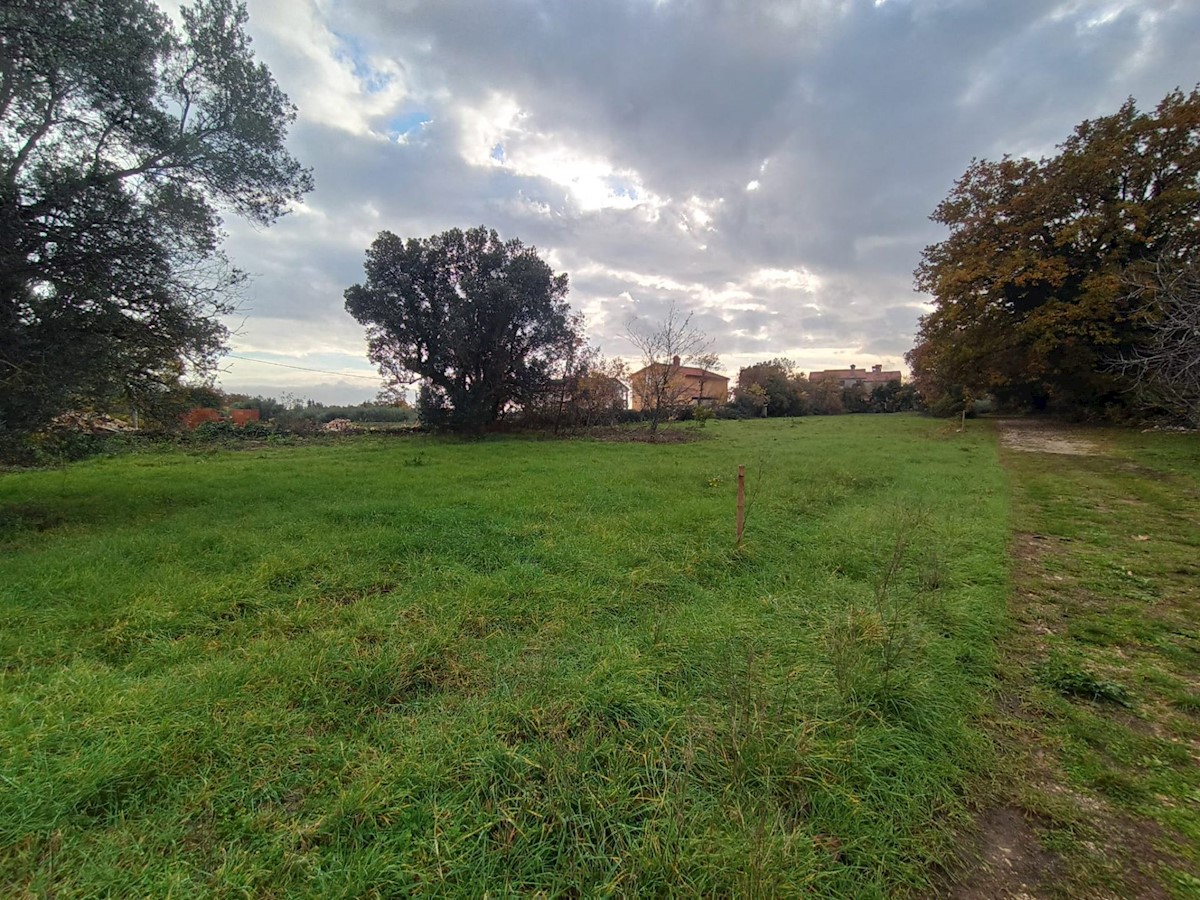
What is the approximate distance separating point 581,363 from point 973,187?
18.2 meters

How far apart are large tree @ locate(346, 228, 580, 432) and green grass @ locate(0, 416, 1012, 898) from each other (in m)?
13.2

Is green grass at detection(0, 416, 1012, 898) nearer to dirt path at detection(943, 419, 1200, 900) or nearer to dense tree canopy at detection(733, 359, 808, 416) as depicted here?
dirt path at detection(943, 419, 1200, 900)

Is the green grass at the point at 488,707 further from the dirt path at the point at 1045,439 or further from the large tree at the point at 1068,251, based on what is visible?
the large tree at the point at 1068,251

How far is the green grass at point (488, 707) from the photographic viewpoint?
5.03 ft

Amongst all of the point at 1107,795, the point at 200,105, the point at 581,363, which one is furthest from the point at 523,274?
the point at 1107,795

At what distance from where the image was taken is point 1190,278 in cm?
773

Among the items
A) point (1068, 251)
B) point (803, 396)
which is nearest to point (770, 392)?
point (803, 396)

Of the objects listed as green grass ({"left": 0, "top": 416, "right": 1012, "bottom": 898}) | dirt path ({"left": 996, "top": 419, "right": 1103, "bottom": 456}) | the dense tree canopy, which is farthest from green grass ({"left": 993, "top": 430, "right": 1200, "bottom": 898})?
the dense tree canopy

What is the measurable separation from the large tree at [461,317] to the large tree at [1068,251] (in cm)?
1681

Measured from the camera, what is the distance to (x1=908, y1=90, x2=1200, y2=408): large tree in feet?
48.7

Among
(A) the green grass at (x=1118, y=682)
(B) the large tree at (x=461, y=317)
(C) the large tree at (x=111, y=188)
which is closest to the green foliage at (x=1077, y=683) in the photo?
(A) the green grass at (x=1118, y=682)

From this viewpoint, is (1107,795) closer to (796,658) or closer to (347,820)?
(796,658)

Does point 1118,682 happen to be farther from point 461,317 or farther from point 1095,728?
point 461,317

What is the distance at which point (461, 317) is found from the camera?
16.5 metres
